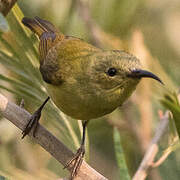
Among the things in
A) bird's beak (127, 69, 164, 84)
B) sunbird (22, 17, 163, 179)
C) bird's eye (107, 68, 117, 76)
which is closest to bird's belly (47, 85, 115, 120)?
sunbird (22, 17, 163, 179)

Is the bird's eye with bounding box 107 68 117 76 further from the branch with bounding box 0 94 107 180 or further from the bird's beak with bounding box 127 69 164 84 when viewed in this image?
the branch with bounding box 0 94 107 180

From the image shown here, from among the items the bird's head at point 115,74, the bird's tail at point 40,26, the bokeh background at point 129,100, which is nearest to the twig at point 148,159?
the bird's head at point 115,74

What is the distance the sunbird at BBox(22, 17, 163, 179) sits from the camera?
247 centimetres

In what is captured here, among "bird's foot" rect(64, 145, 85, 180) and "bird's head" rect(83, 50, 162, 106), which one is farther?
"bird's head" rect(83, 50, 162, 106)

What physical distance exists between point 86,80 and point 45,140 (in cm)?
60

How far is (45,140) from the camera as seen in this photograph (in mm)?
2188

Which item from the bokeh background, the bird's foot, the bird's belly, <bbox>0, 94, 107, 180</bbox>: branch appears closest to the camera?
<bbox>0, 94, 107, 180</bbox>: branch

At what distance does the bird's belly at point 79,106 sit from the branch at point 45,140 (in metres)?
0.44

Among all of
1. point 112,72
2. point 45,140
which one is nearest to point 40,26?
point 112,72

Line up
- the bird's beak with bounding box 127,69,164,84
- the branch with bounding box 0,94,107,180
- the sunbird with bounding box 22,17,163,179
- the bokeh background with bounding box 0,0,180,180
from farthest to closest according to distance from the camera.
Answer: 1. the bokeh background with bounding box 0,0,180,180
2. the sunbird with bounding box 22,17,163,179
3. the bird's beak with bounding box 127,69,164,84
4. the branch with bounding box 0,94,107,180

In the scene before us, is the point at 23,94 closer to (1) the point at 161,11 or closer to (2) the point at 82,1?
(2) the point at 82,1

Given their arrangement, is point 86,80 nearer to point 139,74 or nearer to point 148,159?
point 139,74

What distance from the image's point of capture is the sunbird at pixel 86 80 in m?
2.47

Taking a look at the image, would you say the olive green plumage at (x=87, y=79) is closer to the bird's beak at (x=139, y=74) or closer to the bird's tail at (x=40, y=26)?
the bird's beak at (x=139, y=74)
